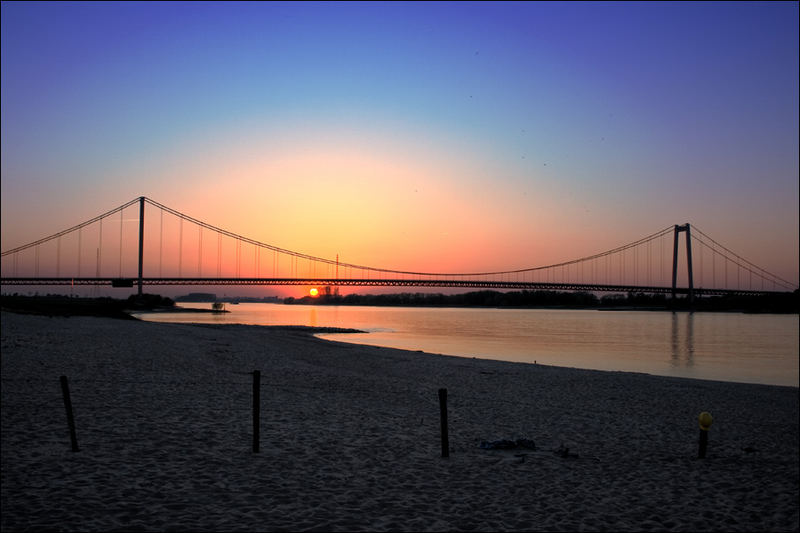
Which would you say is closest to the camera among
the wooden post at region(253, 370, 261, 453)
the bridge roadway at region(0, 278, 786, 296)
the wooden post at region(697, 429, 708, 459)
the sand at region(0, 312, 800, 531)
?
the sand at region(0, 312, 800, 531)

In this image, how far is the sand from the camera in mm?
5727

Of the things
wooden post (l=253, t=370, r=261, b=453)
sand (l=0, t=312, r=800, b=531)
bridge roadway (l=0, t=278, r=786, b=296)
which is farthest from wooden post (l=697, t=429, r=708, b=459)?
bridge roadway (l=0, t=278, r=786, b=296)

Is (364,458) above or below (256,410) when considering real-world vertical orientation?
below

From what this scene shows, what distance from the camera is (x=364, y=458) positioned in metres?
7.76

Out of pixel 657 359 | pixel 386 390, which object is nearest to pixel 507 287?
pixel 657 359

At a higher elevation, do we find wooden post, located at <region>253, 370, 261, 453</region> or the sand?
wooden post, located at <region>253, 370, 261, 453</region>

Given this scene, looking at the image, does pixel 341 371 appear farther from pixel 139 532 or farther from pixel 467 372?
pixel 139 532

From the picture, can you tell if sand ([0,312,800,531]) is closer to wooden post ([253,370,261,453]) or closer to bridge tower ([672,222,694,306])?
wooden post ([253,370,261,453])

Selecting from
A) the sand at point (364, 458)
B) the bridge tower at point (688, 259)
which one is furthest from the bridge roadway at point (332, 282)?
the sand at point (364, 458)

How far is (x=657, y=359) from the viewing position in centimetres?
3256

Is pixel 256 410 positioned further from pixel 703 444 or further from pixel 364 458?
pixel 703 444

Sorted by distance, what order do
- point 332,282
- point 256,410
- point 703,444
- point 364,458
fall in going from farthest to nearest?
1. point 332,282
2. point 703,444
3. point 364,458
4. point 256,410

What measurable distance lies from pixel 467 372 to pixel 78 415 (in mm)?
12608

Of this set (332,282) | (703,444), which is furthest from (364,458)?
(332,282)
